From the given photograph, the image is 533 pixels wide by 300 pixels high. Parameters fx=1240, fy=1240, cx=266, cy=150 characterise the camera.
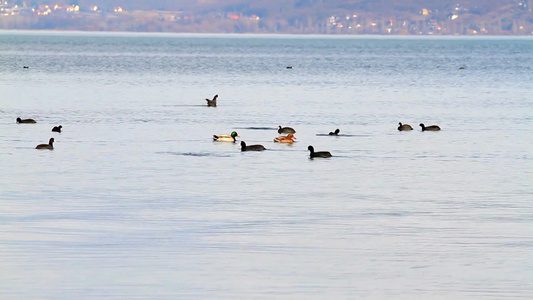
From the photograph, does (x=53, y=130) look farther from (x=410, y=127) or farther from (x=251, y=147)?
(x=410, y=127)

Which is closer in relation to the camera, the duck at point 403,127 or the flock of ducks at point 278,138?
the flock of ducks at point 278,138

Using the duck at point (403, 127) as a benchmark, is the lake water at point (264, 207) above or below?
above

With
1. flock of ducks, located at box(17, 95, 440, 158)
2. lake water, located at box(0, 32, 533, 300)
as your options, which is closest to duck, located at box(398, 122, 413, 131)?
flock of ducks, located at box(17, 95, 440, 158)

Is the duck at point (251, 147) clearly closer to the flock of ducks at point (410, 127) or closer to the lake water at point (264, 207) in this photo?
the lake water at point (264, 207)

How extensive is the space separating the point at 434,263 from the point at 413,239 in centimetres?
220

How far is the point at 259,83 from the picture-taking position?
3553 inches

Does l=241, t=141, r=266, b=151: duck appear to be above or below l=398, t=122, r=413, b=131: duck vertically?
above

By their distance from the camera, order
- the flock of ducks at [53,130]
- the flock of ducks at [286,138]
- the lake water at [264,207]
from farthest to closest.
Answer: the flock of ducks at [53,130] → the flock of ducks at [286,138] → the lake water at [264,207]

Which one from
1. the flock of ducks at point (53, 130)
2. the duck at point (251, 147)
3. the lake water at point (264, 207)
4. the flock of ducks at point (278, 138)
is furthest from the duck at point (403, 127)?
the flock of ducks at point (53, 130)

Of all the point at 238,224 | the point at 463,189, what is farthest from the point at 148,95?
the point at 238,224

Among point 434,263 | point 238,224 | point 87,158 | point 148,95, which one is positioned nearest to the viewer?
point 434,263

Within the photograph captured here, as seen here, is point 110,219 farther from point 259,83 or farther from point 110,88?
point 259,83

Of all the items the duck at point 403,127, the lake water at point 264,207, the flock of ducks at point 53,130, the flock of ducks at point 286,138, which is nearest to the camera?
the lake water at point 264,207

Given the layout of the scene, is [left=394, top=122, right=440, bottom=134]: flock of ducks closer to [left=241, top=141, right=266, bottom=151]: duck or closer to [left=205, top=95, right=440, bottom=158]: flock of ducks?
[left=205, top=95, right=440, bottom=158]: flock of ducks
